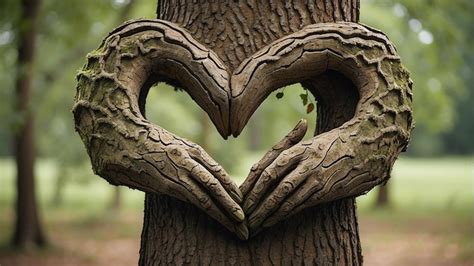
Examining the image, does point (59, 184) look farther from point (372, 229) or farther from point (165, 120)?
point (372, 229)

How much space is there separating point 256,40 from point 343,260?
1102 millimetres

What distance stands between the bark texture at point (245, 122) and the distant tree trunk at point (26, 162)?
8.53m

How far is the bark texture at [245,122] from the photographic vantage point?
277 cm

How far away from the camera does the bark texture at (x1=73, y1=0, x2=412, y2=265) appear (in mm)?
2773

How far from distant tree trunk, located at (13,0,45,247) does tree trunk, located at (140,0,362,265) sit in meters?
8.49

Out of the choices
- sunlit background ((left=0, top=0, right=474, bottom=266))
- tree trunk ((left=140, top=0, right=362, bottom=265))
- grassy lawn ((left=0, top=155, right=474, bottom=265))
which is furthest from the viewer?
grassy lawn ((left=0, top=155, right=474, bottom=265))

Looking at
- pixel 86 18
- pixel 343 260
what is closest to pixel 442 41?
pixel 86 18

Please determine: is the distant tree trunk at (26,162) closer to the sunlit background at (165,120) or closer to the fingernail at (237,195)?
the sunlit background at (165,120)

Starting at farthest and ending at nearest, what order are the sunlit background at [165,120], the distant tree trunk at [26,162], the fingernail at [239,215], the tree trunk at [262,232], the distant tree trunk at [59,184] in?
1. the distant tree trunk at [59,184]
2. the sunlit background at [165,120]
3. the distant tree trunk at [26,162]
4. the tree trunk at [262,232]
5. the fingernail at [239,215]

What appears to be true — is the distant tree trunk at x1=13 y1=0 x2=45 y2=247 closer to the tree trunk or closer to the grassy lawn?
the grassy lawn

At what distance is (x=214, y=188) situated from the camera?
270 centimetres

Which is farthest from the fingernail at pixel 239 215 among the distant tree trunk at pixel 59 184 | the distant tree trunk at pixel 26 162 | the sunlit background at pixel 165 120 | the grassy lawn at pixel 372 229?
the distant tree trunk at pixel 59 184

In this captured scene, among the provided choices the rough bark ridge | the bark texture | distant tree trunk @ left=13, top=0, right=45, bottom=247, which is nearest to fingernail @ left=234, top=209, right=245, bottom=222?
the bark texture

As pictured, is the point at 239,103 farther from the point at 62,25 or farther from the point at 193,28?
the point at 62,25
